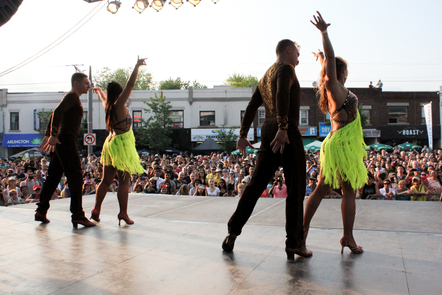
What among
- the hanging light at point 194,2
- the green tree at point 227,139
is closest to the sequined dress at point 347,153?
the hanging light at point 194,2

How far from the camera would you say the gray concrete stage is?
2424 mm

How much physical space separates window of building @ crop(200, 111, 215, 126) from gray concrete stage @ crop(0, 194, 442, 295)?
91.1 feet

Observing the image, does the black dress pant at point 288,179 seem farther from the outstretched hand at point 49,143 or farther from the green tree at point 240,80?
the green tree at point 240,80

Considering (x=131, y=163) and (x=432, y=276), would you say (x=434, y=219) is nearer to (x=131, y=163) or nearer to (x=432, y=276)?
(x=432, y=276)

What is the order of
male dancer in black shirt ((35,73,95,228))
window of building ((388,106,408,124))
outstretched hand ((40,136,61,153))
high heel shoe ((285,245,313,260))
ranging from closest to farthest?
high heel shoe ((285,245,313,260)) < outstretched hand ((40,136,61,153)) < male dancer in black shirt ((35,73,95,228)) < window of building ((388,106,408,124))

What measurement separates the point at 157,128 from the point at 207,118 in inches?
185

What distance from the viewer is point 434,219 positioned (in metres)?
4.56

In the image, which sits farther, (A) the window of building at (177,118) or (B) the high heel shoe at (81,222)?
(A) the window of building at (177,118)

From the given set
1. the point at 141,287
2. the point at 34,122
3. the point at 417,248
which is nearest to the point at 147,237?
the point at 141,287

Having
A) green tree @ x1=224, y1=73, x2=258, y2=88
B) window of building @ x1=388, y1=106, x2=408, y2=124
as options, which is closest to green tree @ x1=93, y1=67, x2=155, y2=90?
green tree @ x1=224, y1=73, x2=258, y2=88

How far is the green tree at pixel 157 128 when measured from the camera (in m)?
30.2

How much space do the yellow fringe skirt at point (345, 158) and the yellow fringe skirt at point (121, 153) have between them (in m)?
2.27

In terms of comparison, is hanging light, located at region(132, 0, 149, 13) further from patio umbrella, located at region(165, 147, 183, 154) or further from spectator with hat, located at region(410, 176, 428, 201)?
patio umbrella, located at region(165, 147, 183, 154)

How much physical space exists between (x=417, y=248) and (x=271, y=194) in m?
5.97
